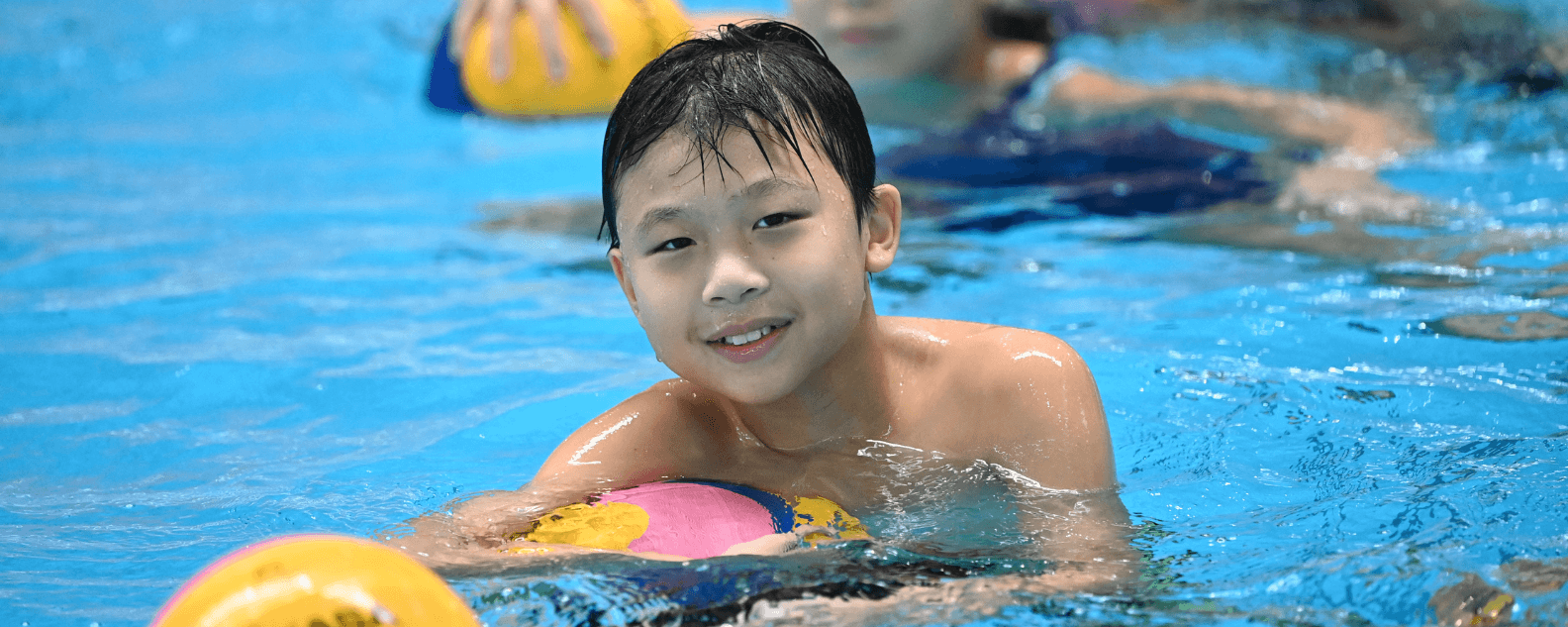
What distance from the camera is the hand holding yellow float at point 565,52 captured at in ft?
17.5

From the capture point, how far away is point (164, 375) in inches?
164

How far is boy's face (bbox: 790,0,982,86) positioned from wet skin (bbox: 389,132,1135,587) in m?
3.53

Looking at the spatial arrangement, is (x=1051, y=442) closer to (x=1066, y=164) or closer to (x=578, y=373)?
(x=578, y=373)

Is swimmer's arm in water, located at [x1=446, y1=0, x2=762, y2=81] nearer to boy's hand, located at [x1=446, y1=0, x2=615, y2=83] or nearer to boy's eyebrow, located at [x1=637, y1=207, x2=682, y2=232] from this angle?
boy's hand, located at [x1=446, y1=0, x2=615, y2=83]

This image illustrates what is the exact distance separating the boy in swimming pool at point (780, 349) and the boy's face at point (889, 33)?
11.6 feet

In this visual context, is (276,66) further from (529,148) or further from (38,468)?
(38,468)

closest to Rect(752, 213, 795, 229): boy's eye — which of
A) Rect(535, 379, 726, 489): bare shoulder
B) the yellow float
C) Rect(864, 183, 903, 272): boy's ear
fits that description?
Rect(864, 183, 903, 272): boy's ear

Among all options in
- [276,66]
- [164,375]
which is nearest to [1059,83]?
[164,375]

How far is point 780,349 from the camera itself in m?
2.39

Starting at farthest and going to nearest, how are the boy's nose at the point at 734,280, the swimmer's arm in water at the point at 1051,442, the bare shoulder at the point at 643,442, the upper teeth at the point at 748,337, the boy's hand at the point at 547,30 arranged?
the boy's hand at the point at 547,30 < the bare shoulder at the point at 643,442 < the swimmer's arm in water at the point at 1051,442 < the upper teeth at the point at 748,337 < the boy's nose at the point at 734,280

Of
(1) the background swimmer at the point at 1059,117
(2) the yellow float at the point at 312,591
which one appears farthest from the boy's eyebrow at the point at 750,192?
(1) the background swimmer at the point at 1059,117

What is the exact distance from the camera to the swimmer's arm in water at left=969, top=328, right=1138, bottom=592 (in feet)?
8.18

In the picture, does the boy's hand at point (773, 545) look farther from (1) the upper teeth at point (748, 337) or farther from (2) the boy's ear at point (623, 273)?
(2) the boy's ear at point (623, 273)

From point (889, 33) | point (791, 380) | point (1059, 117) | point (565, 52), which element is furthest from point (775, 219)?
point (1059, 117)
